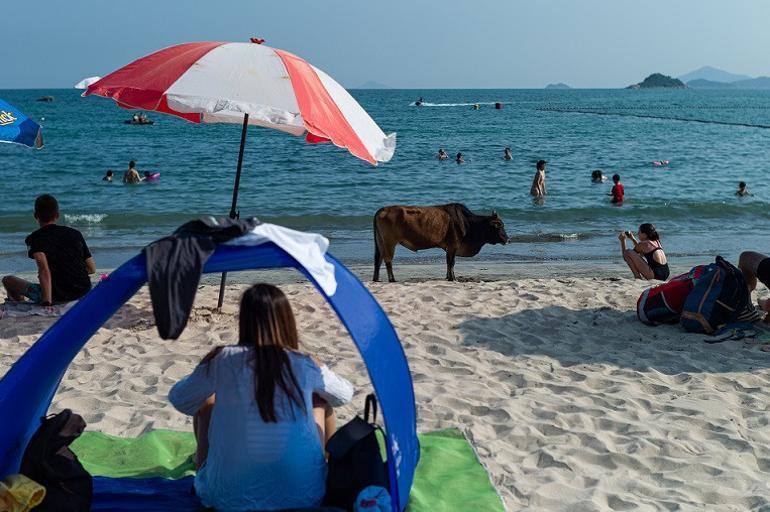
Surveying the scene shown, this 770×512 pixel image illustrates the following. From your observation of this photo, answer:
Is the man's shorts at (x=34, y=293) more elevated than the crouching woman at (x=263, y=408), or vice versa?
the crouching woman at (x=263, y=408)

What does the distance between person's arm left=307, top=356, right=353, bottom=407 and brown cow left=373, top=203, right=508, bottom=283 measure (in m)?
6.73

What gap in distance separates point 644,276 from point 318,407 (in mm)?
7390

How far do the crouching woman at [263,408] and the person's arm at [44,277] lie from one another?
14.2ft

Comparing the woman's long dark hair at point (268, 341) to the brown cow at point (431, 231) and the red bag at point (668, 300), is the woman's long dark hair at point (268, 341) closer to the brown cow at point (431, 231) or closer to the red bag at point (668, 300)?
the red bag at point (668, 300)

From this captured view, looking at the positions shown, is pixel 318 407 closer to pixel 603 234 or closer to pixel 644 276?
pixel 644 276

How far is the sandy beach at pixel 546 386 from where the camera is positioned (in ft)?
15.4

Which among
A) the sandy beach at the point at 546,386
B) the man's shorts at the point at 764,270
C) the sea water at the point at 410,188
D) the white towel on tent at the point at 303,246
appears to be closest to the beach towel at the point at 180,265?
the white towel on tent at the point at 303,246

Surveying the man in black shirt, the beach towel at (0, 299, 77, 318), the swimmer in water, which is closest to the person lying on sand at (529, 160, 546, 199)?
the swimmer in water

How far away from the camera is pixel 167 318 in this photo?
10.7ft

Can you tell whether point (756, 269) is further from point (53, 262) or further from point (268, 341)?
point (53, 262)

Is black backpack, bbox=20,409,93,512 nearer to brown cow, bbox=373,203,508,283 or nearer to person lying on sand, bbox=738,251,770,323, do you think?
person lying on sand, bbox=738,251,770,323

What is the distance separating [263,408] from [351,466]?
645 mm

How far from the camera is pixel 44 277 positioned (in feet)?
25.0

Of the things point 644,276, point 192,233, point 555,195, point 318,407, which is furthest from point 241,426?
point 555,195
